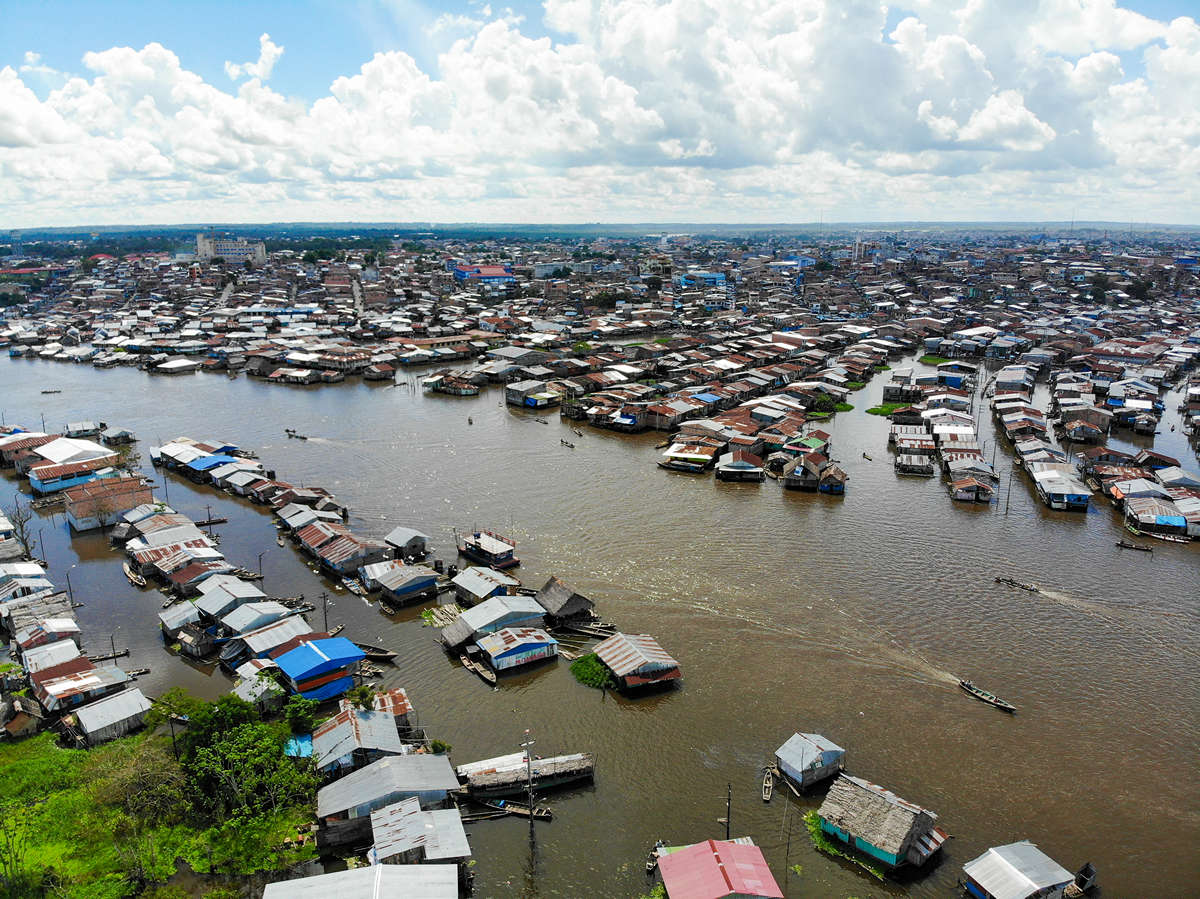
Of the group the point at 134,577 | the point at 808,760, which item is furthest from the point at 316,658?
the point at 808,760

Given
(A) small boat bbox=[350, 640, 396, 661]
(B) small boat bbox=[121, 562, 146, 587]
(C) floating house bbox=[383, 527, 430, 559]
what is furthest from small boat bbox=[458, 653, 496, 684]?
(B) small boat bbox=[121, 562, 146, 587]

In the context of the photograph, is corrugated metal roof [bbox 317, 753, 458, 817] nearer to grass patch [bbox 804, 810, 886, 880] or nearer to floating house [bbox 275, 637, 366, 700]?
floating house [bbox 275, 637, 366, 700]

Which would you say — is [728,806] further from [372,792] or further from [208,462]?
[208,462]

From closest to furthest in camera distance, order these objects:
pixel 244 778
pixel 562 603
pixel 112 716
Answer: pixel 244 778, pixel 112 716, pixel 562 603

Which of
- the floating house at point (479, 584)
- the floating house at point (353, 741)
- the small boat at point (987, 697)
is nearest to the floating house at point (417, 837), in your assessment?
the floating house at point (353, 741)

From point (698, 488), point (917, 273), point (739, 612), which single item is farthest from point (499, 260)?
point (739, 612)

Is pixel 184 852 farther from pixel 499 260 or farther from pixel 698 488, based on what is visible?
pixel 499 260

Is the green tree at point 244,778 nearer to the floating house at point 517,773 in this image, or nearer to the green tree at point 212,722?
the green tree at point 212,722
